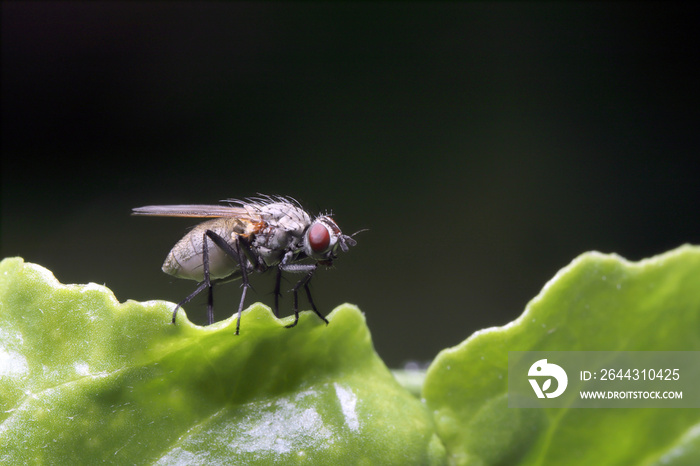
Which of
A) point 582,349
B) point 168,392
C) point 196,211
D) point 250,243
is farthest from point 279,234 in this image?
point 582,349

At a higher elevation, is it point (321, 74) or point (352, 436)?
point (321, 74)

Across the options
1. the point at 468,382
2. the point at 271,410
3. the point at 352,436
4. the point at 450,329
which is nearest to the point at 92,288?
the point at 271,410

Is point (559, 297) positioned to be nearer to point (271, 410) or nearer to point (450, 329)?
point (271, 410)

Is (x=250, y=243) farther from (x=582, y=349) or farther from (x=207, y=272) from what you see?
(x=582, y=349)

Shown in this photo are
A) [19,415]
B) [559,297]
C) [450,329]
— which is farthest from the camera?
[450,329]

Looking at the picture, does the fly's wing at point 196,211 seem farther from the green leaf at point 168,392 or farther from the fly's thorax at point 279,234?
the green leaf at point 168,392

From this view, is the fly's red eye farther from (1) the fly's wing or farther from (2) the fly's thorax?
(1) the fly's wing
